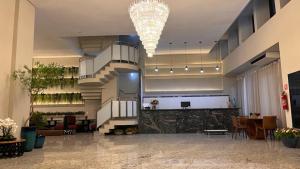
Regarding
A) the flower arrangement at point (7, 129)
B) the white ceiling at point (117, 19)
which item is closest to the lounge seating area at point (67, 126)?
the white ceiling at point (117, 19)

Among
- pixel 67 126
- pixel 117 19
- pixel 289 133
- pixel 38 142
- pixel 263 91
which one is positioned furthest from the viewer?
pixel 67 126

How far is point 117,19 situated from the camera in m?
9.57

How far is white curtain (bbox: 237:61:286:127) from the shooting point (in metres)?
9.30

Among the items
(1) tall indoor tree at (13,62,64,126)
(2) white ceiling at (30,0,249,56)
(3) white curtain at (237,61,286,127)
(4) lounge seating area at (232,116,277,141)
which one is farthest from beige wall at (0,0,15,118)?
(3) white curtain at (237,61,286,127)

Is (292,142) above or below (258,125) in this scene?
below

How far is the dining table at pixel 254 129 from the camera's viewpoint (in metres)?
9.35

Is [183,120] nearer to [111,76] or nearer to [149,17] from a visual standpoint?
[111,76]

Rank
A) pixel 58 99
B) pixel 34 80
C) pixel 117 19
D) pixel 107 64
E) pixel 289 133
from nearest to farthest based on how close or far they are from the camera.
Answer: pixel 289 133 < pixel 34 80 < pixel 117 19 < pixel 107 64 < pixel 58 99

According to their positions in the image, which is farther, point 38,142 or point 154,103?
point 154,103

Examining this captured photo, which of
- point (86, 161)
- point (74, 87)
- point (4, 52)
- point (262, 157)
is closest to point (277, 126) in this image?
point (262, 157)

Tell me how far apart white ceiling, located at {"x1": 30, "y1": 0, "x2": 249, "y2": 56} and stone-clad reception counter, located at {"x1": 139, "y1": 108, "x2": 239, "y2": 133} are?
12.6 ft

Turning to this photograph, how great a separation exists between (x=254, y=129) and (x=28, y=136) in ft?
27.6

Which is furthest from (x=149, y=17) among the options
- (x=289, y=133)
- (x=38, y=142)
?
(x=38, y=142)

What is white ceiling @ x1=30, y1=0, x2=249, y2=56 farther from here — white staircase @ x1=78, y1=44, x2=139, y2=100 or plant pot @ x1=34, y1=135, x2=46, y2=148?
plant pot @ x1=34, y1=135, x2=46, y2=148
